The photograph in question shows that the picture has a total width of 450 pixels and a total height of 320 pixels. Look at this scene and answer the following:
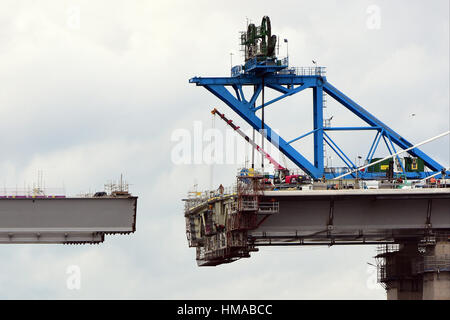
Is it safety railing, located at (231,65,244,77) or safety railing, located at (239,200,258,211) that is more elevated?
safety railing, located at (231,65,244,77)

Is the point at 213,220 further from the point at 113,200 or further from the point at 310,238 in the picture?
the point at 113,200

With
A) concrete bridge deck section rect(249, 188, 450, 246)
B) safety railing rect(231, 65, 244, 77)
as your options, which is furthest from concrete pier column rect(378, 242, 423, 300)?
safety railing rect(231, 65, 244, 77)

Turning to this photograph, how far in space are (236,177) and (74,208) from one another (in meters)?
15.3

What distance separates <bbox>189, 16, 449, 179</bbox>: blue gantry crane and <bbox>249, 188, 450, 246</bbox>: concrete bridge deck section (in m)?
12.3

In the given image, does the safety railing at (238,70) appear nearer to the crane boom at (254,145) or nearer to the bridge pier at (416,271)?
the crane boom at (254,145)

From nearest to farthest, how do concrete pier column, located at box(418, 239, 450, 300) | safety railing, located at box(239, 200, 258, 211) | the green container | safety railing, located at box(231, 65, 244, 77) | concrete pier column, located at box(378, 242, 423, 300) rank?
1. safety railing, located at box(239, 200, 258, 211)
2. concrete pier column, located at box(418, 239, 450, 300)
3. concrete pier column, located at box(378, 242, 423, 300)
4. the green container
5. safety railing, located at box(231, 65, 244, 77)

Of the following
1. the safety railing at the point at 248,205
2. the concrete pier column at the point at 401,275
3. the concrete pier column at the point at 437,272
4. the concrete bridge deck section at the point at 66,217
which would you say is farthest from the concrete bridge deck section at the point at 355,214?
the concrete bridge deck section at the point at 66,217

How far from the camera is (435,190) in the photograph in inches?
4673

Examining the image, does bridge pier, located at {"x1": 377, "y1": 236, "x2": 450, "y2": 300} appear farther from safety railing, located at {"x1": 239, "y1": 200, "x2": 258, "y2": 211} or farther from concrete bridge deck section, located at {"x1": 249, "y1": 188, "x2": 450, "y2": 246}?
safety railing, located at {"x1": 239, "y1": 200, "x2": 258, "y2": 211}

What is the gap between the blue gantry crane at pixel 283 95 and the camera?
135000 mm

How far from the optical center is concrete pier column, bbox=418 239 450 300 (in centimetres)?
12238

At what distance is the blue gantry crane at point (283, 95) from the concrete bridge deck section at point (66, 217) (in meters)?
29.0

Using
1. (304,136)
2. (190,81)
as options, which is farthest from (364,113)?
(190,81)

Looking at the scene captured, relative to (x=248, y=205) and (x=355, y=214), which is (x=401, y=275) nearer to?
(x=355, y=214)
